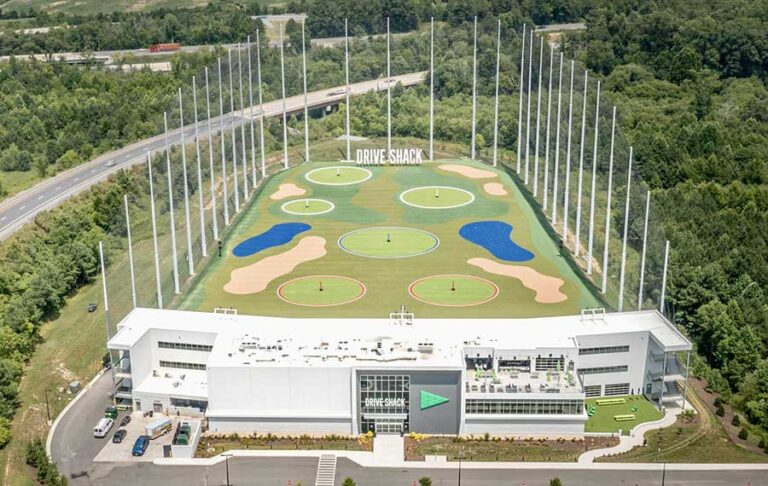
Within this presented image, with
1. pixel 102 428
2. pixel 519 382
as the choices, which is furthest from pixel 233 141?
pixel 519 382

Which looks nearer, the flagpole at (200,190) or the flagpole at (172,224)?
the flagpole at (172,224)

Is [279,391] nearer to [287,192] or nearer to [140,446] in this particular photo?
[140,446]

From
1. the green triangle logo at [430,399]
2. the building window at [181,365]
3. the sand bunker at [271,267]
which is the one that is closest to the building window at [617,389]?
the green triangle logo at [430,399]

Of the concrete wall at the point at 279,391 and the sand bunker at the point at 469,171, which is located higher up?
the sand bunker at the point at 469,171

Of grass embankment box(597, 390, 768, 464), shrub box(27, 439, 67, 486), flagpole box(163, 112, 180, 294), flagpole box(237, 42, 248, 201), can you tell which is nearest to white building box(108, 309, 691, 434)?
grass embankment box(597, 390, 768, 464)

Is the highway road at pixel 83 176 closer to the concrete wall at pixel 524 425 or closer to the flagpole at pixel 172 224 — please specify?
the flagpole at pixel 172 224

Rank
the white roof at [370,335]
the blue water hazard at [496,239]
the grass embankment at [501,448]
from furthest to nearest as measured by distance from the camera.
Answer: the blue water hazard at [496,239], the white roof at [370,335], the grass embankment at [501,448]

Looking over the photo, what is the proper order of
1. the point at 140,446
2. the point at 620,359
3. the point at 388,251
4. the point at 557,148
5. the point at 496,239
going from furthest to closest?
the point at 496,239
the point at 557,148
the point at 388,251
the point at 620,359
the point at 140,446
